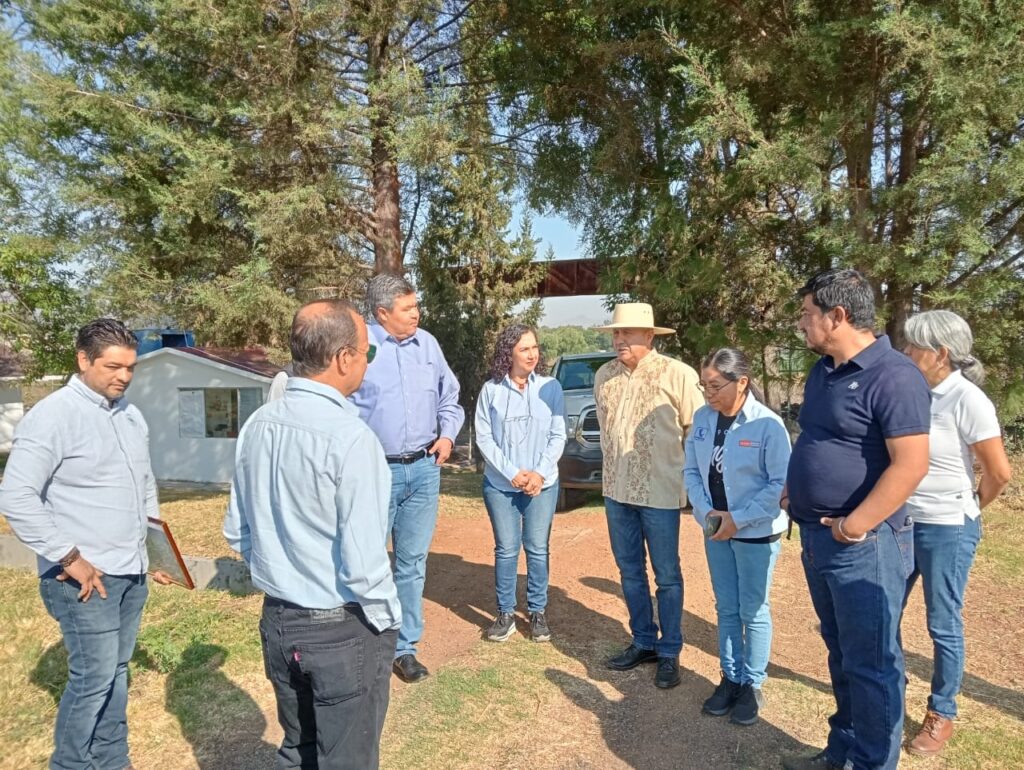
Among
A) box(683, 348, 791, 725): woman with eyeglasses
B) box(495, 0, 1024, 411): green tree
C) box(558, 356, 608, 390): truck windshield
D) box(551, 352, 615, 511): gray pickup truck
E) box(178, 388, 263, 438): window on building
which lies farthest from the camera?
box(178, 388, 263, 438): window on building

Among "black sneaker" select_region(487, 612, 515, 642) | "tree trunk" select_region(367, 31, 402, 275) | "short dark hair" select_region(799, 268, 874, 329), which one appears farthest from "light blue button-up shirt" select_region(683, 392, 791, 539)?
"tree trunk" select_region(367, 31, 402, 275)

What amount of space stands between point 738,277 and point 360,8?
19.9 feet

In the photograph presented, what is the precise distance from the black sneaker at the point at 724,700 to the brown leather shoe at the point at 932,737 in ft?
2.41

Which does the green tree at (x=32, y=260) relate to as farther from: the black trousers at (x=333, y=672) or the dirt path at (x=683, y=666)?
the black trousers at (x=333, y=672)

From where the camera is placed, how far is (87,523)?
2.69m

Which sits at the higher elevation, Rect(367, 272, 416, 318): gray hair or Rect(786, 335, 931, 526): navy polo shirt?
Rect(367, 272, 416, 318): gray hair

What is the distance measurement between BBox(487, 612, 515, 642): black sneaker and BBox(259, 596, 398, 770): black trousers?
2.32m

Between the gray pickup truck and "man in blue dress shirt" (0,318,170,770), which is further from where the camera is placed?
the gray pickup truck

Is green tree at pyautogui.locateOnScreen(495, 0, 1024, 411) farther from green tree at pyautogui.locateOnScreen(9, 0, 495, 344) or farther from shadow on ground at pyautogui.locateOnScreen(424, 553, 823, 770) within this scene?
shadow on ground at pyautogui.locateOnScreen(424, 553, 823, 770)

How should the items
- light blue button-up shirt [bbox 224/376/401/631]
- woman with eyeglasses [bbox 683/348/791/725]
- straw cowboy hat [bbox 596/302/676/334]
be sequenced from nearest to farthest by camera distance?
light blue button-up shirt [bbox 224/376/401/631], woman with eyeglasses [bbox 683/348/791/725], straw cowboy hat [bbox 596/302/676/334]

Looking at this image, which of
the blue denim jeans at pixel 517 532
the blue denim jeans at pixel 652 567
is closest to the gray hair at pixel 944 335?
the blue denim jeans at pixel 652 567

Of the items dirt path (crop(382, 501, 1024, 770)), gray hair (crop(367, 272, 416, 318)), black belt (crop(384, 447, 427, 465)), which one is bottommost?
dirt path (crop(382, 501, 1024, 770))

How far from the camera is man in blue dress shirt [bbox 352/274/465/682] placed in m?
3.75

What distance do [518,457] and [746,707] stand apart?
174cm
